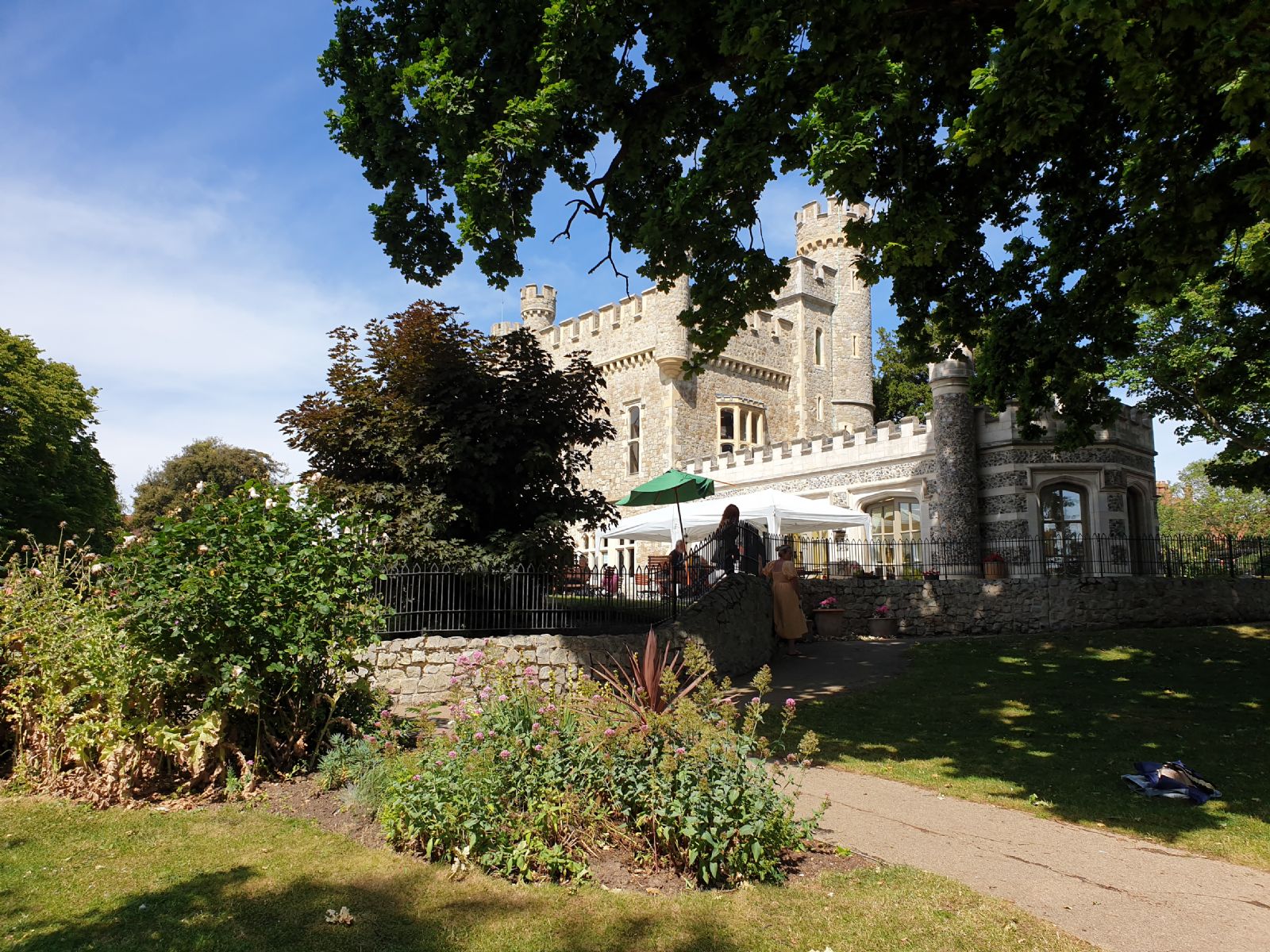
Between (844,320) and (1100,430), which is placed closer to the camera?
(1100,430)

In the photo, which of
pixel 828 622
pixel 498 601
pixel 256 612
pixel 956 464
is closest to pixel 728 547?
pixel 828 622

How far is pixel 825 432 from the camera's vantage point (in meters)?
36.9

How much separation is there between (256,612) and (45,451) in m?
28.2

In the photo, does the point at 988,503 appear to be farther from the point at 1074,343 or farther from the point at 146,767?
the point at 146,767

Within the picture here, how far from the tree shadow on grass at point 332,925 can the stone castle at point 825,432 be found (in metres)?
17.9

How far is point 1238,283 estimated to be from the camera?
403 inches

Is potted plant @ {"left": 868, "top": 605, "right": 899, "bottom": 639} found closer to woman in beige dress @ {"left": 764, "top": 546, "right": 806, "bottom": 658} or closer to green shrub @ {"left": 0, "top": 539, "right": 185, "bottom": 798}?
woman in beige dress @ {"left": 764, "top": 546, "right": 806, "bottom": 658}

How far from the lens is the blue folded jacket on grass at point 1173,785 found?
650cm

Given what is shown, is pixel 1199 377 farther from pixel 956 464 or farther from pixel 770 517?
pixel 770 517

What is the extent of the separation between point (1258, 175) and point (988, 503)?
16.1 m

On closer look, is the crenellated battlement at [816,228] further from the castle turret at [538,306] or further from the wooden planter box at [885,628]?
the wooden planter box at [885,628]

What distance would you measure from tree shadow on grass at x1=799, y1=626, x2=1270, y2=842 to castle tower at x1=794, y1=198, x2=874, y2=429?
73.6ft

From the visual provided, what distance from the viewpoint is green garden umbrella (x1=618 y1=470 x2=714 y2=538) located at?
16812 millimetres

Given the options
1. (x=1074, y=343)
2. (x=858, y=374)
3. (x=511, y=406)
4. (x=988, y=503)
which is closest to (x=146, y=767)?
(x=511, y=406)
